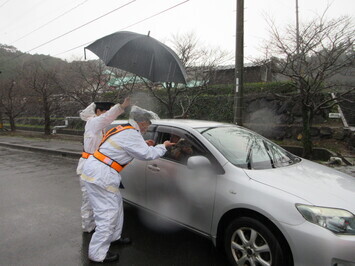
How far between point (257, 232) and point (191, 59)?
353 inches

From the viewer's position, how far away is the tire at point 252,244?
7.54ft

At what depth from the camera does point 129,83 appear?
12820 mm

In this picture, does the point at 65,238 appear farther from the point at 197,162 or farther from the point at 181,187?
the point at 197,162

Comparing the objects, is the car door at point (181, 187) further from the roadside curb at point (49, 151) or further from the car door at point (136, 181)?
the roadside curb at point (49, 151)

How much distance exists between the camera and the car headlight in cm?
213

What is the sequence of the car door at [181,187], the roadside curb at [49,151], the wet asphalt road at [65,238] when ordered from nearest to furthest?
1. the car door at [181,187]
2. the wet asphalt road at [65,238]
3. the roadside curb at [49,151]

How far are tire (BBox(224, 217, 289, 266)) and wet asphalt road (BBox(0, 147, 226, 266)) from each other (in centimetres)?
40

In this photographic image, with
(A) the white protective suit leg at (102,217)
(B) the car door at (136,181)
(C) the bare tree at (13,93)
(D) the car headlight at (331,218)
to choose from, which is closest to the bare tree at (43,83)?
(C) the bare tree at (13,93)

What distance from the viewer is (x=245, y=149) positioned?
320 cm

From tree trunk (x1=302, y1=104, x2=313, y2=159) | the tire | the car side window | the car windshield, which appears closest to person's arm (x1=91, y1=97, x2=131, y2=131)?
the car side window

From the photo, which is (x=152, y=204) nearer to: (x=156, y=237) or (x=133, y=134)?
(x=156, y=237)

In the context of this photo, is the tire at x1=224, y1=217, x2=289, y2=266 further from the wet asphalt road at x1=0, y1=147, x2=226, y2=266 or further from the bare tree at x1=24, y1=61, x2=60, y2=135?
the bare tree at x1=24, y1=61, x2=60, y2=135

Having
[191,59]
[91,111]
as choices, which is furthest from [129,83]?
[91,111]

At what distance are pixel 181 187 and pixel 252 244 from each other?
1.00m
